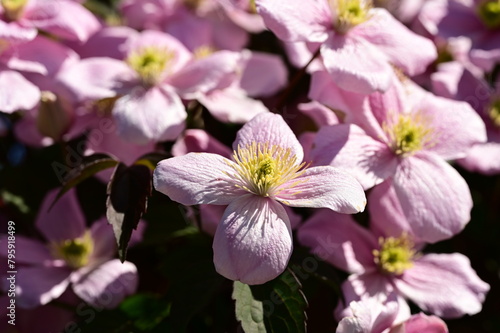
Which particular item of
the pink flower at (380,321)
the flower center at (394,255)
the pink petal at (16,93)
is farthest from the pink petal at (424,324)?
the pink petal at (16,93)

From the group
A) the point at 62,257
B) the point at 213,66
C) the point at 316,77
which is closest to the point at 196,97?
the point at 213,66

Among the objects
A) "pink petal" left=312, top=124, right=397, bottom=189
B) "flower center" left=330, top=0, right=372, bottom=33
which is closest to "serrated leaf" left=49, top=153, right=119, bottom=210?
"pink petal" left=312, top=124, right=397, bottom=189

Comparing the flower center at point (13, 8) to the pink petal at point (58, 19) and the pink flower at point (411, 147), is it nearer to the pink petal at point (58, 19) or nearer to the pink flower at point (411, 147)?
the pink petal at point (58, 19)

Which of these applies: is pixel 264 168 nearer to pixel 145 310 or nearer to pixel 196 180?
pixel 196 180

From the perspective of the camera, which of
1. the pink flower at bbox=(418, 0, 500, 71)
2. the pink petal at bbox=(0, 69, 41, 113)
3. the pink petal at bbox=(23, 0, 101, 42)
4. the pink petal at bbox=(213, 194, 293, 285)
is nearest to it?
the pink petal at bbox=(213, 194, 293, 285)

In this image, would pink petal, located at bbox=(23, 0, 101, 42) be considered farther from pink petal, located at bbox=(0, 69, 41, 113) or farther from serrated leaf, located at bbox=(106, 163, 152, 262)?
serrated leaf, located at bbox=(106, 163, 152, 262)

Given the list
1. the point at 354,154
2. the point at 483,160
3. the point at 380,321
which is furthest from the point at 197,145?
the point at 483,160
